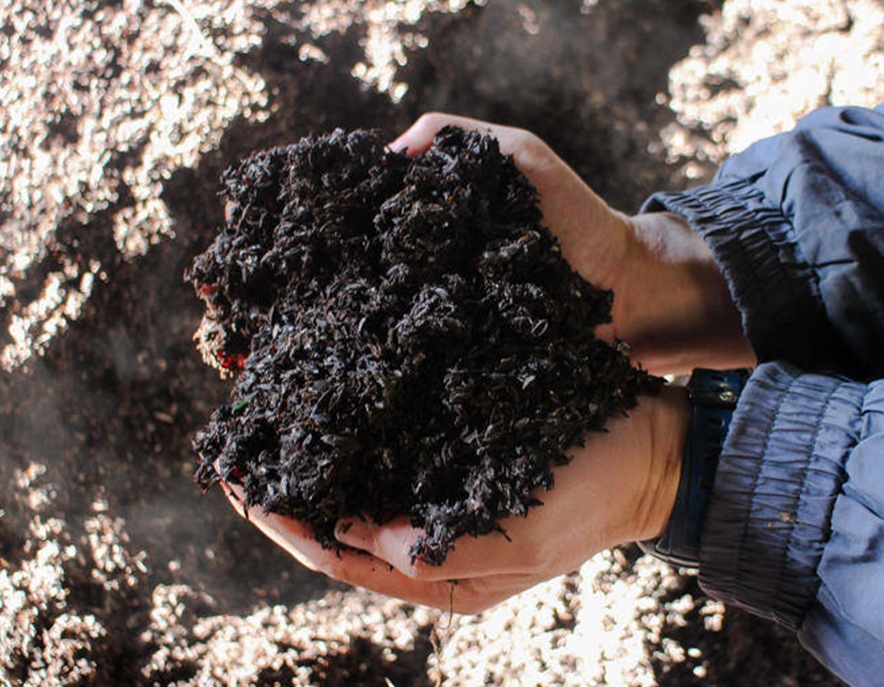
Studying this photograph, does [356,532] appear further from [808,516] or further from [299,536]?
[808,516]

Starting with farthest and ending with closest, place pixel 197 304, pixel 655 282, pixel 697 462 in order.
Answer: pixel 197 304
pixel 655 282
pixel 697 462

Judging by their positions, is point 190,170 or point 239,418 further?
point 190,170

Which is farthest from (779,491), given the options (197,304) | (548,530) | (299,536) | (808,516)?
(197,304)

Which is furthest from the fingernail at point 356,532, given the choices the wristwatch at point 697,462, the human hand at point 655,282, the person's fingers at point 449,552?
the human hand at point 655,282

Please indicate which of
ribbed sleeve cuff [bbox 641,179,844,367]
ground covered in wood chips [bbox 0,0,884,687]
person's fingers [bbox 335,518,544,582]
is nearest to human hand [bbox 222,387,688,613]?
person's fingers [bbox 335,518,544,582]

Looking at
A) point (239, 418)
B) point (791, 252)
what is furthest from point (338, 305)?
point (791, 252)

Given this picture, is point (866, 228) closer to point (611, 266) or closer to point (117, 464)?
point (611, 266)

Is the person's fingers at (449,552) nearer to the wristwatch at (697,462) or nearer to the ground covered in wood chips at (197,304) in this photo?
the wristwatch at (697,462)
